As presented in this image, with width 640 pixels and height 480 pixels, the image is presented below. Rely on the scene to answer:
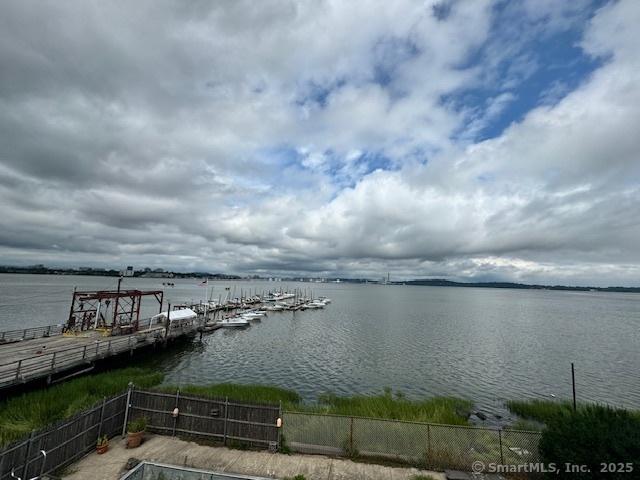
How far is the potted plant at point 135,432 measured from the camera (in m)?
14.0

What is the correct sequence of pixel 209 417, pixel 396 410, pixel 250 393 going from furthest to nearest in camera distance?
1. pixel 250 393
2. pixel 396 410
3. pixel 209 417

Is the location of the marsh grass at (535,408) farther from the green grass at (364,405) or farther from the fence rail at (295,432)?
the fence rail at (295,432)

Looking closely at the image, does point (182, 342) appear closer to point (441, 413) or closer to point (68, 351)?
point (68, 351)

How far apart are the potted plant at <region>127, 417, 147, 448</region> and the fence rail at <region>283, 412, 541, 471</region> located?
6.29 metres

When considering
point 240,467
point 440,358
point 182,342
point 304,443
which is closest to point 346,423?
point 304,443

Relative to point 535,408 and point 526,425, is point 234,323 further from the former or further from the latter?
point 526,425

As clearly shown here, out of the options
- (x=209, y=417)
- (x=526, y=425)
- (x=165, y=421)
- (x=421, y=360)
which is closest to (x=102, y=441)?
(x=165, y=421)

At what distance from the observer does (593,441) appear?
1057cm

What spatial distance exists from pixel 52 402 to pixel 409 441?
21.4 meters

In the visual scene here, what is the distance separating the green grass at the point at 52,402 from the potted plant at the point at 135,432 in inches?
220

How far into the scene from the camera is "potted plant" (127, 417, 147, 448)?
1396 cm

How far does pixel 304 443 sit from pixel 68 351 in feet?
88.5

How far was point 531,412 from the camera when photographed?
26188mm

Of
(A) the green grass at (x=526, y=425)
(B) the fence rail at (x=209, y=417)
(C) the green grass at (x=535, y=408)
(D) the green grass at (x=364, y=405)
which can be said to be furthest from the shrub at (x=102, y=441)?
(C) the green grass at (x=535, y=408)
